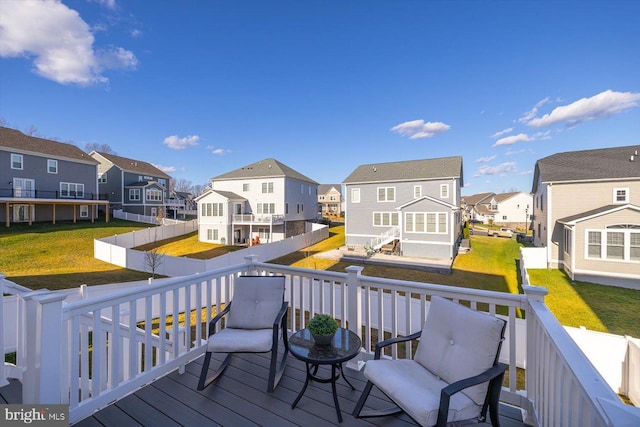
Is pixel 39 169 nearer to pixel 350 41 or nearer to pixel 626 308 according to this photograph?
pixel 350 41

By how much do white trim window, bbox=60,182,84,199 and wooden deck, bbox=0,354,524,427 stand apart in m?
25.5

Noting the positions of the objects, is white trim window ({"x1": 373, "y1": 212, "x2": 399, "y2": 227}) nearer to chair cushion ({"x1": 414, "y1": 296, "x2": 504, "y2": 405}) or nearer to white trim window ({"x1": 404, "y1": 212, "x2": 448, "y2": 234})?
white trim window ({"x1": 404, "y1": 212, "x2": 448, "y2": 234})

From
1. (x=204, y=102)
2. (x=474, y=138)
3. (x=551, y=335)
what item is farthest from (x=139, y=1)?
(x=474, y=138)

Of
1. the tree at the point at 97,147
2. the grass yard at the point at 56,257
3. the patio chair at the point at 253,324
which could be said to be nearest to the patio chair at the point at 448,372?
the patio chair at the point at 253,324

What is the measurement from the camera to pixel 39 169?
1984 cm

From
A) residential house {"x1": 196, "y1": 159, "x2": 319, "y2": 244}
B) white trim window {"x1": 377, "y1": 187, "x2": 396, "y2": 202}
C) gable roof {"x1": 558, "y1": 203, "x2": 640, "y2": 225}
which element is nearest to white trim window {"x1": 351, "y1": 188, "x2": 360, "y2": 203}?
white trim window {"x1": 377, "y1": 187, "x2": 396, "y2": 202}

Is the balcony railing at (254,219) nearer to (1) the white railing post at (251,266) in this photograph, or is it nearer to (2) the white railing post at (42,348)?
(1) the white railing post at (251,266)

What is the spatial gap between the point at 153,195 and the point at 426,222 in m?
27.5

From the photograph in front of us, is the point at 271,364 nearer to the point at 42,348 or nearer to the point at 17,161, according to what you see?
the point at 42,348

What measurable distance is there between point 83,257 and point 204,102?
36.8ft

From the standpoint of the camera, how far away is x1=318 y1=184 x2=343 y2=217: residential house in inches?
2015

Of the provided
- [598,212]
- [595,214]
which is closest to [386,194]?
[595,214]

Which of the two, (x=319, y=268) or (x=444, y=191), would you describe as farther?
(x=444, y=191)

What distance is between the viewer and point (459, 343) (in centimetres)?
222
